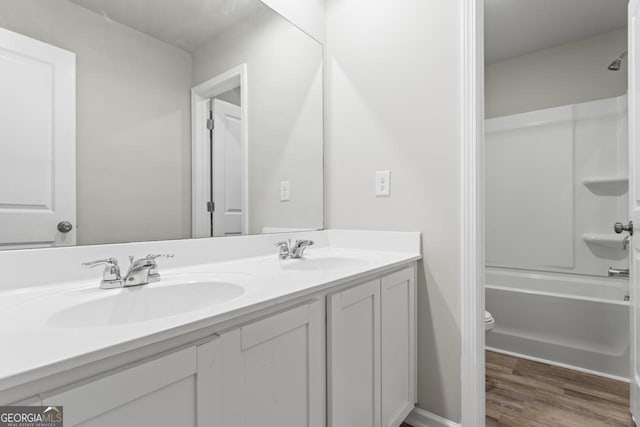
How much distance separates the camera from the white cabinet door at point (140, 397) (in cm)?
44

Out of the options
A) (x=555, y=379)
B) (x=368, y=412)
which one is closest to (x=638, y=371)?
(x=555, y=379)

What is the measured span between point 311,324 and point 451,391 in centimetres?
89

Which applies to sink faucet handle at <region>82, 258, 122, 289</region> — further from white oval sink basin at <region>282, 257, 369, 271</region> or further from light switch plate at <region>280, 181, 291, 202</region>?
light switch plate at <region>280, 181, 291, 202</region>

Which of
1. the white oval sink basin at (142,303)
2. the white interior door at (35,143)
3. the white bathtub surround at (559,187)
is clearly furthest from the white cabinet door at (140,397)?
the white bathtub surround at (559,187)

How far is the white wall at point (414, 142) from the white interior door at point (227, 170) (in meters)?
0.57

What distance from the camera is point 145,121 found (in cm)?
106

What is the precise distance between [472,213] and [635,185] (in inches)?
30.6

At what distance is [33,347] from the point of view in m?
0.45

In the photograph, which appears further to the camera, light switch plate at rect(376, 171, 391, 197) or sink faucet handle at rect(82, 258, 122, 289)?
light switch plate at rect(376, 171, 391, 197)

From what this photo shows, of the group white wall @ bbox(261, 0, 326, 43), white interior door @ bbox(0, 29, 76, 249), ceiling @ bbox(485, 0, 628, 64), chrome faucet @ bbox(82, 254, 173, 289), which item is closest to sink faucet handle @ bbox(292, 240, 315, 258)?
chrome faucet @ bbox(82, 254, 173, 289)

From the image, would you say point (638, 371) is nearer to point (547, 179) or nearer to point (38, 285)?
point (547, 179)

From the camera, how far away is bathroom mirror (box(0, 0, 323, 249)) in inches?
33.1

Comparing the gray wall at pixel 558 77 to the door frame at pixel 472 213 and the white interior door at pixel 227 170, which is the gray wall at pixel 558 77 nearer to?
the door frame at pixel 472 213

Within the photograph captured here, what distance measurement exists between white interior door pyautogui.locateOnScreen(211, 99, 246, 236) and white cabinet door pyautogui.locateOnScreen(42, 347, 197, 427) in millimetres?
752
